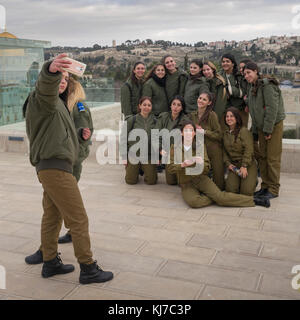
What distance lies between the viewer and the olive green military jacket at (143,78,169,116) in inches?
250

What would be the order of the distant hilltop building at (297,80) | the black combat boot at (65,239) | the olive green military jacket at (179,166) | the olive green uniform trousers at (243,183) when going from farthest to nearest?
the distant hilltop building at (297,80) → the olive green uniform trousers at (243,183) → the olive green military jacket at (179,166) → the black combat boot at (65,239)

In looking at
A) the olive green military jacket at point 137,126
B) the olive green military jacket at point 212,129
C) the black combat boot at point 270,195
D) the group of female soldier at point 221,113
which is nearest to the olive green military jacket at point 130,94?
the group of female soldier at point 221,113

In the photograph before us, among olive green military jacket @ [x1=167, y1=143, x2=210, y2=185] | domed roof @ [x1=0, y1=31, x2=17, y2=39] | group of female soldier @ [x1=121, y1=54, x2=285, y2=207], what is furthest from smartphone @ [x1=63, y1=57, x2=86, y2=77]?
domed roof @ [x1=0, y1=31, x2=17, y2=39]

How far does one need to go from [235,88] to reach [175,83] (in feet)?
2.88

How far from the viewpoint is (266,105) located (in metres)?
5.31

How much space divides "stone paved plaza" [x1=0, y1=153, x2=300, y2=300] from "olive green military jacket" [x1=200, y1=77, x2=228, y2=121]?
4.14ft

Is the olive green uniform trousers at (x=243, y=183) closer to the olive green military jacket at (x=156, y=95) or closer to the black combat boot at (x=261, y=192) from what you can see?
the black combat boot at (x=261, y=192)

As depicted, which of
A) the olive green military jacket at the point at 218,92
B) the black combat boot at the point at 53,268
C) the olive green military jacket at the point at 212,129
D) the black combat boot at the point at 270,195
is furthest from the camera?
the olive green military jacket at the point at 218,92

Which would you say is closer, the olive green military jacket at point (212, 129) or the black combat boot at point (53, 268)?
the black combat boot at point (53, 268)

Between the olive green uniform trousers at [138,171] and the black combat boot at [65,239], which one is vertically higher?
the olive green uniform trousers at [138,171]

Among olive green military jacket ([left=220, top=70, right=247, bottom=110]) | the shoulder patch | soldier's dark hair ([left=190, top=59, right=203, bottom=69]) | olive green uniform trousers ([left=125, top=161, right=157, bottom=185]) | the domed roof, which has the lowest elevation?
olive green uniform trousers ([left=125, top=161, right=157, bottom=185])

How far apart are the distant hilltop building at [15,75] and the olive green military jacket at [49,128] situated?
7071 millimetres

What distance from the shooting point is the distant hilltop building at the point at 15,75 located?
9.79 m

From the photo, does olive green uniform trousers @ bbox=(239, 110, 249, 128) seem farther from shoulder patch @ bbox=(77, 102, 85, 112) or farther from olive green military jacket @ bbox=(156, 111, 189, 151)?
shoulder patch @ bbox=(77, 102, 85, 112)
